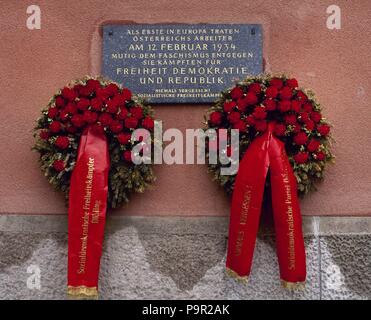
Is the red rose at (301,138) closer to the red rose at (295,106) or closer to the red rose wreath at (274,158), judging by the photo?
the red rose wreath at (274,158)

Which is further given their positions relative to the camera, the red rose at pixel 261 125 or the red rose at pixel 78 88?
the red rose at pixel 78 88

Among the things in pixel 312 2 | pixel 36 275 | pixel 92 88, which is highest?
pixel 312 2

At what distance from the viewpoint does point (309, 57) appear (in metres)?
4.32

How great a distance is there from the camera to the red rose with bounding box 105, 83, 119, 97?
3987mm

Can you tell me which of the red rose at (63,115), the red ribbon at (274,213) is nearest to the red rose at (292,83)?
the red ribbon at (274,213)

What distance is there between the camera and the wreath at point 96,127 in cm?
392

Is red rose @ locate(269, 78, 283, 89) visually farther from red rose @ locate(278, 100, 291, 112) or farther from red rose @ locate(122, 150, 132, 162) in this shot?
red rose @ locate(122, 150, 132, 162)

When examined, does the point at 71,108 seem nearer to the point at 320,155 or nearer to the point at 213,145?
the point at 213,145

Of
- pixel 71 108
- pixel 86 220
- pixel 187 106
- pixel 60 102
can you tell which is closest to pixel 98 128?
pixel 71 108

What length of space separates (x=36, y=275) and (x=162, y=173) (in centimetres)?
113

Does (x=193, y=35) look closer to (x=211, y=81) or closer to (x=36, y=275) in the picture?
(x=211, y=81)

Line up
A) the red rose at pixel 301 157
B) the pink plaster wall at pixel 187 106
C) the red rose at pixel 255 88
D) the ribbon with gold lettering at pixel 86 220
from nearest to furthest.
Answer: the ribbon with gold lettering at pixel 86 220, the red rose at pixel 301 157, the red rose at pixel 255 88, the pink plaster wall at pixel 187 106

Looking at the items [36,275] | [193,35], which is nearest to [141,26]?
[193,35]

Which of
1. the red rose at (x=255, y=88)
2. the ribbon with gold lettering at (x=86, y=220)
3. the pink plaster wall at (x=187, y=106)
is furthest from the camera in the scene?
the pink plaster wall at (x=187, y=106)
